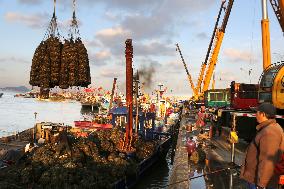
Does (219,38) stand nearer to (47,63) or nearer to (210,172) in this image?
(210,172)

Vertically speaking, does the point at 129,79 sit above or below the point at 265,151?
above

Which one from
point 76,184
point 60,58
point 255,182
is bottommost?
point 76,184

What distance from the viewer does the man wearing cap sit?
17.6ft

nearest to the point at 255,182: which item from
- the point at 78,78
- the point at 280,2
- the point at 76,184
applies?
the point at 78,78

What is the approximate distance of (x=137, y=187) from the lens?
21062mm

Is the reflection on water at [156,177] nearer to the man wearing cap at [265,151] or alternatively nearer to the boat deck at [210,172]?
the boat deck at [210,172]

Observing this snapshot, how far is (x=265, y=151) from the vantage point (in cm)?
538

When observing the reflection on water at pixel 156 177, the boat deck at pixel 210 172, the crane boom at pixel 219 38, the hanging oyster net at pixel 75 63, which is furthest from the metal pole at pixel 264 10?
the crane boom at pixel 219 38

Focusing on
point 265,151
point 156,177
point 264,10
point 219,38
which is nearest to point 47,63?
point 265,151

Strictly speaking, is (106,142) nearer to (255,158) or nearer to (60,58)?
(60,58)

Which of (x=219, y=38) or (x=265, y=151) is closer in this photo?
(x=265, y=151)

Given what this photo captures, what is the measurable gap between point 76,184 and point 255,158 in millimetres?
9574

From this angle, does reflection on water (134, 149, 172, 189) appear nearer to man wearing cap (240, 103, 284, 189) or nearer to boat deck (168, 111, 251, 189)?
boat deck (168, 111, 251, 189)

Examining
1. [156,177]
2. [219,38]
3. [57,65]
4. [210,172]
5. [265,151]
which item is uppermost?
[219,38]
